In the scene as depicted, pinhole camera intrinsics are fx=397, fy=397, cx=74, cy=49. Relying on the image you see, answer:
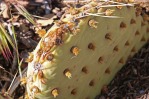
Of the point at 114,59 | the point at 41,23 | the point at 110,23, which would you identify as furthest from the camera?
the point at 41,23

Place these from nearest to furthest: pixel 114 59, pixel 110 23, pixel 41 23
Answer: pixel 110 23, pixel 114 59, pixel 41 23

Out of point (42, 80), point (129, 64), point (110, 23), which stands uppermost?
point (110, 23)

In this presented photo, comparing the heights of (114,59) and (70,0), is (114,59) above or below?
below

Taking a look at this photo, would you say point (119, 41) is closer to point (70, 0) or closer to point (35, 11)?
point (70, 0)

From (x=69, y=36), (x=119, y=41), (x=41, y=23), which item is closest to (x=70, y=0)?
(x=41, y=23)

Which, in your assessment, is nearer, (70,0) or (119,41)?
(119,41)

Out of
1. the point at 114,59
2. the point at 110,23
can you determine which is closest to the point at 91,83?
the point at 114,59
